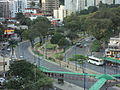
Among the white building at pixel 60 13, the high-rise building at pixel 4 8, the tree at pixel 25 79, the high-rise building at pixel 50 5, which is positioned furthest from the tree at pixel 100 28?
the high-rise building at pixel 50 5

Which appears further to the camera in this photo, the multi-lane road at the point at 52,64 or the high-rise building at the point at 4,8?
the high-rise building at the point at 4,8

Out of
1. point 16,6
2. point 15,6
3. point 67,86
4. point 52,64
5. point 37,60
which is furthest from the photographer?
point 16,6

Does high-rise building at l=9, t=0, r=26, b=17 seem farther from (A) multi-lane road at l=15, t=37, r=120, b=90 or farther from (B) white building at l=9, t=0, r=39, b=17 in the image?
(A) multi-lane road at l=15, t=37, r=120, b=90

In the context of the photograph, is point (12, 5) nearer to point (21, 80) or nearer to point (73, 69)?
point (73, 69)

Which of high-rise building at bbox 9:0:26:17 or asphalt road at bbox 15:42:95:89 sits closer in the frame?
asphalt road at bbox 15:42:95:89

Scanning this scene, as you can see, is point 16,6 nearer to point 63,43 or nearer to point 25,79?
point 63,43

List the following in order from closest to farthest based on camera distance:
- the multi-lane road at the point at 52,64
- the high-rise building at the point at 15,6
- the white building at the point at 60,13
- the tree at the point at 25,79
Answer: the tree at the point at 25,79
the multi-lane road at the point at 52,64
the white building at the point at 60,13
the high-rise building at the point at 15,6

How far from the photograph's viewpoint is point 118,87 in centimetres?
1170

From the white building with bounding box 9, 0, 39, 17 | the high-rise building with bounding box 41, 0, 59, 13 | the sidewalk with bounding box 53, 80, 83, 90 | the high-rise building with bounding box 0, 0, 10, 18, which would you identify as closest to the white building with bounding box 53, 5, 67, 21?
the high-rise building with bounding box 41, 0, 59, 13

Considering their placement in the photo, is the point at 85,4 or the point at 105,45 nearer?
the point at 105,45

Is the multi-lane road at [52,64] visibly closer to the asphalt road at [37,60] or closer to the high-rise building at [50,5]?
the asphalt road at [37,60]

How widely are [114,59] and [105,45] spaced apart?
5422mm

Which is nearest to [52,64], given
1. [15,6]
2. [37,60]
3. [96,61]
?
[37,60]

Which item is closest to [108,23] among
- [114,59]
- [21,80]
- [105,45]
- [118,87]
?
[105,45]
